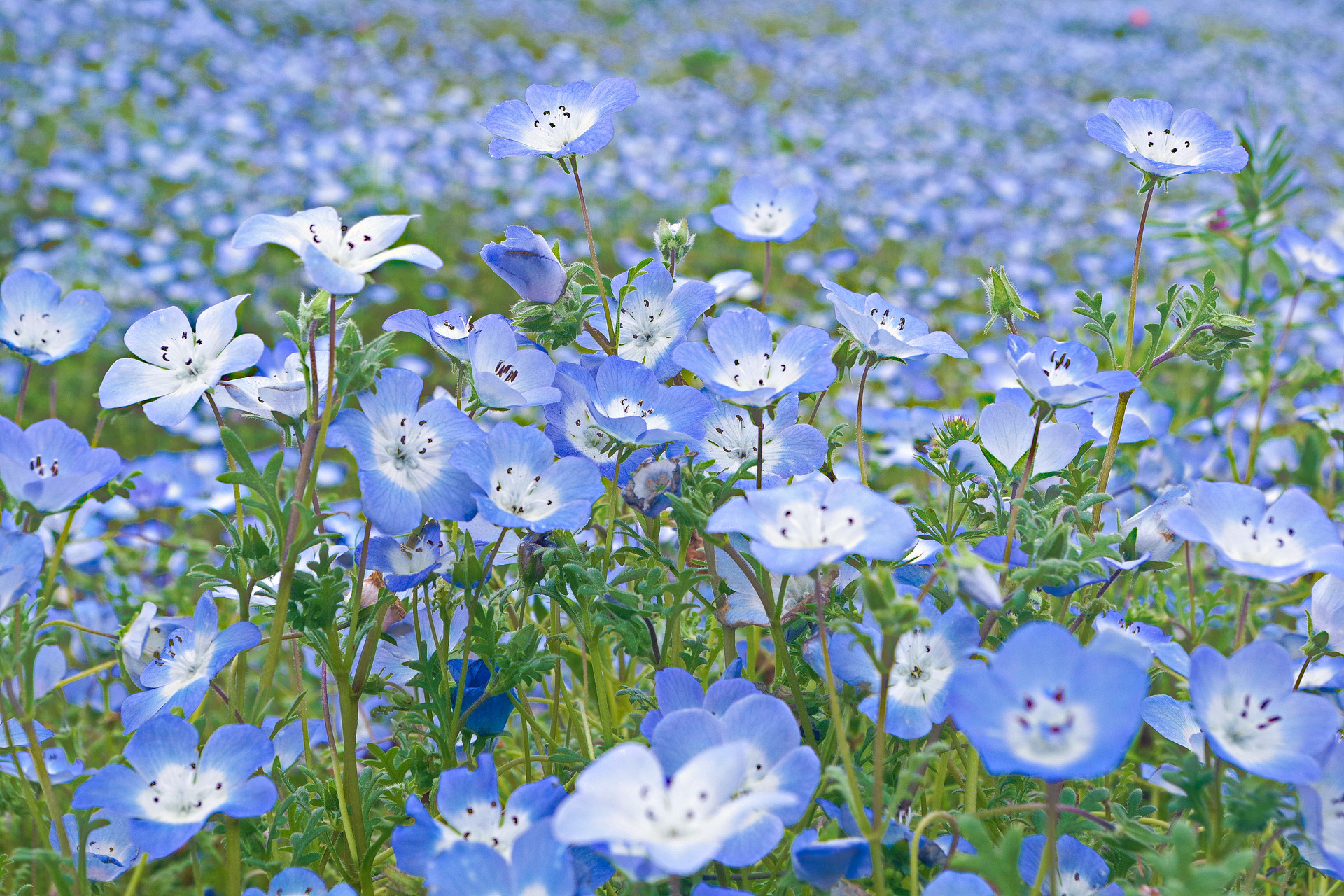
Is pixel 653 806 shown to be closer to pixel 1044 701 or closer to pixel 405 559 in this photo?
pixel 1044 701

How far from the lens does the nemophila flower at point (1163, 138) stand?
4.66ft

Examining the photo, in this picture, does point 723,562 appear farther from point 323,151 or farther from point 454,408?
point 323,151

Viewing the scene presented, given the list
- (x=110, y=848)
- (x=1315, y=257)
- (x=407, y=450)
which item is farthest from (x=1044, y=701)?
(x=1315, y=257)

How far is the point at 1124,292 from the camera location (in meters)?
5.16

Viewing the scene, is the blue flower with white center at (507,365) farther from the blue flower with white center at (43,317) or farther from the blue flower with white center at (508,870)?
the blue flower with white center at (43,317)

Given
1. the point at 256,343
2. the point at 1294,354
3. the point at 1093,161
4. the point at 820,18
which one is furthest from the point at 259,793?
the point at 820,18

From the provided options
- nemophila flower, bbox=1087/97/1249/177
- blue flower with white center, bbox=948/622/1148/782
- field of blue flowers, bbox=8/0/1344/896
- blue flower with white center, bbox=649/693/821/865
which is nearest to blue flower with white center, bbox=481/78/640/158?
field of blue flowers, bbox=8/0/1344/896

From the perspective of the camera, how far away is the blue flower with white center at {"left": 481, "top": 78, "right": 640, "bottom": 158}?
1433mm

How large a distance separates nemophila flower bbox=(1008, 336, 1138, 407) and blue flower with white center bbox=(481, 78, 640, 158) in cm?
65

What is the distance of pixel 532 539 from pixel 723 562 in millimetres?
259

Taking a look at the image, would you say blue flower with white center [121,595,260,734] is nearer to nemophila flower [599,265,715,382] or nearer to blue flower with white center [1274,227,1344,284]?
nemophila flower [599,265,715,382]

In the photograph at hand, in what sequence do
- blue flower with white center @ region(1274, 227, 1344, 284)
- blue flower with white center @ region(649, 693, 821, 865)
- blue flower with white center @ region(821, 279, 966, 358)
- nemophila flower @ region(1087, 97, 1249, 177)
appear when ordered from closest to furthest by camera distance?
1. blue flower with white center @ region(649, 693, 821, 865)
2. blue flower with white center @ region(821, 279, 966, 358)
3. nemophila flower @ region(1087, 97, 1249, 177)
4. blue flower with white center @ region(1274, 227, 1344, 284)

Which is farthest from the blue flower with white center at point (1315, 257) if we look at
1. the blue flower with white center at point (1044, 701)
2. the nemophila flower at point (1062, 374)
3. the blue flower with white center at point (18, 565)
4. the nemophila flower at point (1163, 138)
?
the blue flower with white center at point (18, 565)

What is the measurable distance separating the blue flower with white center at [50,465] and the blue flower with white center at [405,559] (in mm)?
318
